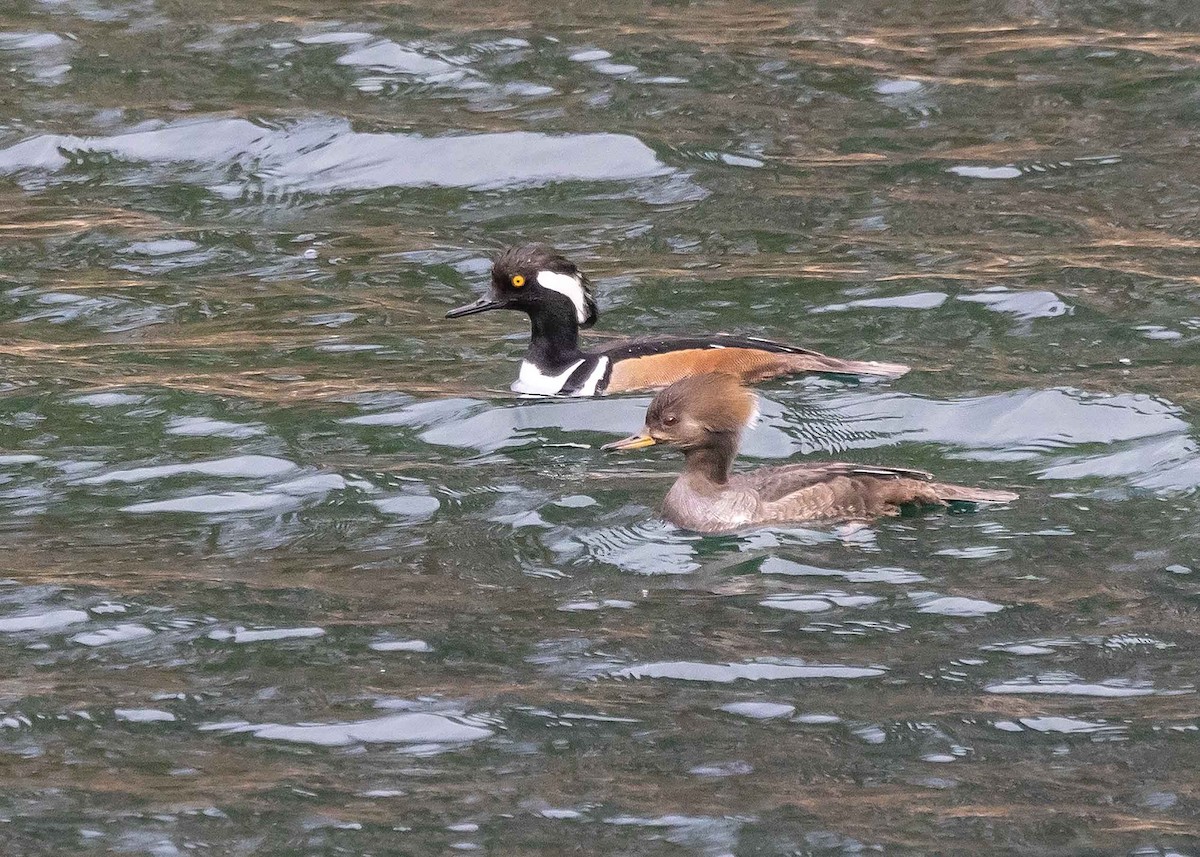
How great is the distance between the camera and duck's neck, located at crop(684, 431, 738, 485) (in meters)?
8.19

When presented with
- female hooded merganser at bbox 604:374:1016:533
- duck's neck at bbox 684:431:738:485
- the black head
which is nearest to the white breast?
the black head

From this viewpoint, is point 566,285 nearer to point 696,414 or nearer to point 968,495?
point 696,414

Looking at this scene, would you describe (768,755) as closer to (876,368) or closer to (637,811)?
(637,811)

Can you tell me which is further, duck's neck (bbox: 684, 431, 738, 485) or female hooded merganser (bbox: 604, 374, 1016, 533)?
duck's neck (bbox: 684, 431, 738, 485)

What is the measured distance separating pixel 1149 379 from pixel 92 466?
16.2 ft

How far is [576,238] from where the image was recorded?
12.2 m

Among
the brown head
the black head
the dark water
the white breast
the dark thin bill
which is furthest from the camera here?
the dark thin bill

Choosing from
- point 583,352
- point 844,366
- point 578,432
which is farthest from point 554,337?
point 844,366

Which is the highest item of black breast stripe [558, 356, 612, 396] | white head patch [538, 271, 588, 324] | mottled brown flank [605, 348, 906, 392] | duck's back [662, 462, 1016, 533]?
white head patch [538, 271, 588, 324]

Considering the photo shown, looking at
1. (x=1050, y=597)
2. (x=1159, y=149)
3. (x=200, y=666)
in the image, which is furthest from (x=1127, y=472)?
(x=1159, y=149)

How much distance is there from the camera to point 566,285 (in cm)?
1054

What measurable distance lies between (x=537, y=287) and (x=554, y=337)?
0.28 meters

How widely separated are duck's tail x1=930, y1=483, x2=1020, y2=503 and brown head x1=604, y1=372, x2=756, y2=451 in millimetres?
885

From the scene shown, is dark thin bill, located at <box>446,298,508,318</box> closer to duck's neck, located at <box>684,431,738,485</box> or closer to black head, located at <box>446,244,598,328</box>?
black head, located at <box>446,244,598,328</box>
